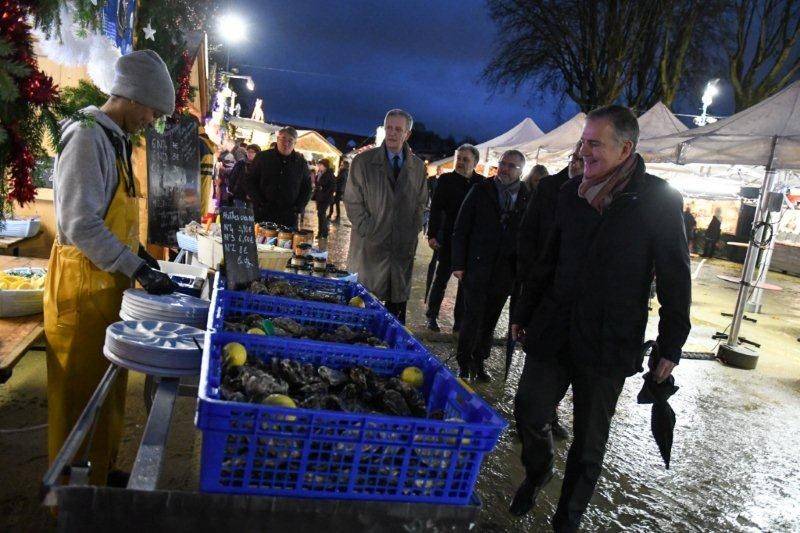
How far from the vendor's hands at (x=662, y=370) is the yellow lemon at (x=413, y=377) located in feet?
4.45

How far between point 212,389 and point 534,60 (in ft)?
93.6

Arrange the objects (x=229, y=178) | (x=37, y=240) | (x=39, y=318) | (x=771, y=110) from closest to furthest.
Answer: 1. (x=39, y=318)
2. (x=37, y=240)
3. (x=771, y=110)
4. (x=229, y=178)

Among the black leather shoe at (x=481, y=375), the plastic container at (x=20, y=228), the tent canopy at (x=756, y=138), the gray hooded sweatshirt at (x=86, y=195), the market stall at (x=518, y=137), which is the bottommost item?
the black leather shoe at (x=481, y=375)

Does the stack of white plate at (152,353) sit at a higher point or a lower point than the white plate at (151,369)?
higher

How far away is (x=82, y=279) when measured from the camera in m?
2.46

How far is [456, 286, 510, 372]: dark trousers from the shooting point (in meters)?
5.14

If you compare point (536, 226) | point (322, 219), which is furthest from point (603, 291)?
point (322, 219)

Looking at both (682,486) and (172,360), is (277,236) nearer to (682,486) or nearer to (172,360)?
(172,360)

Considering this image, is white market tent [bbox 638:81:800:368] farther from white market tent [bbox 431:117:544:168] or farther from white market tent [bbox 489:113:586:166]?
white market tent [bbox 431:117:544:168]

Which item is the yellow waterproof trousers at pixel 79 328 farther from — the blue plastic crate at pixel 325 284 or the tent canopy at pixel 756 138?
the tent canopy at pixel 756 138

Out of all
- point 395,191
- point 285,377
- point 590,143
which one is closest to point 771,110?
point 395,191

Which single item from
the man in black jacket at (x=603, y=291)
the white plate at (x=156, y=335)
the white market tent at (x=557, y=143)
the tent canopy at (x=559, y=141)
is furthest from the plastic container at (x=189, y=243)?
the tent canopy at (x=559, y=141)

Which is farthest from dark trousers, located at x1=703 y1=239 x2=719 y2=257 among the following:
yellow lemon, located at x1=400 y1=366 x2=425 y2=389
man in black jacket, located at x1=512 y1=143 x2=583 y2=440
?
yellow lemon, located at x1=400 y1=366 x2=425 y2=389

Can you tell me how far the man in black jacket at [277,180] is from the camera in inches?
282
